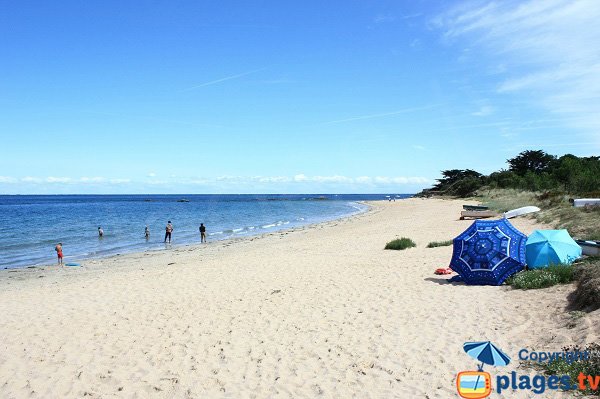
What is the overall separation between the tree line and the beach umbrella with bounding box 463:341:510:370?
33530 millimetres

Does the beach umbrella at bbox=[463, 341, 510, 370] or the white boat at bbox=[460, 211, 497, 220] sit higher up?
the white boat at bbox=[460, 211, 497, 220]

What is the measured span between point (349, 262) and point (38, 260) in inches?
728

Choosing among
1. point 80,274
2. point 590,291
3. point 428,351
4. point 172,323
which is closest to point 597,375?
point 428,351

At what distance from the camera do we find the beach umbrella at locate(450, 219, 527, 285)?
1027 cm

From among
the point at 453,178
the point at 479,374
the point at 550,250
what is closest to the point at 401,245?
the point at 550,250

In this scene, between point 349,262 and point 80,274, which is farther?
point 80,274

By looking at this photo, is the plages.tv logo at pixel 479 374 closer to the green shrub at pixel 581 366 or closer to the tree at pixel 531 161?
the green shrub at pixel 581 366

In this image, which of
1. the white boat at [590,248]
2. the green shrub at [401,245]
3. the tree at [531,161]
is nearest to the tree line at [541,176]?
the tree at [531,161]

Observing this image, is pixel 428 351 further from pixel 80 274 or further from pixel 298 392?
pixel 80 274

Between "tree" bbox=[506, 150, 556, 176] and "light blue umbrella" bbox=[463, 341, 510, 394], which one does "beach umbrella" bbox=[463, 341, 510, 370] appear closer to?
"light blue umbrella" bbox=[463, 341, 510, 394]

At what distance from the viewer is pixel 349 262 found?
1590 cm

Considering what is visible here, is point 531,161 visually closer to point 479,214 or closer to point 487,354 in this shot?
point 479,214

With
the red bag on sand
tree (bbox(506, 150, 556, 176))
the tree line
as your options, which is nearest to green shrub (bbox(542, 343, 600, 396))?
the red bag on sand

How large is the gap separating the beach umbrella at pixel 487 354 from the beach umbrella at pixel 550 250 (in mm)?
5189
